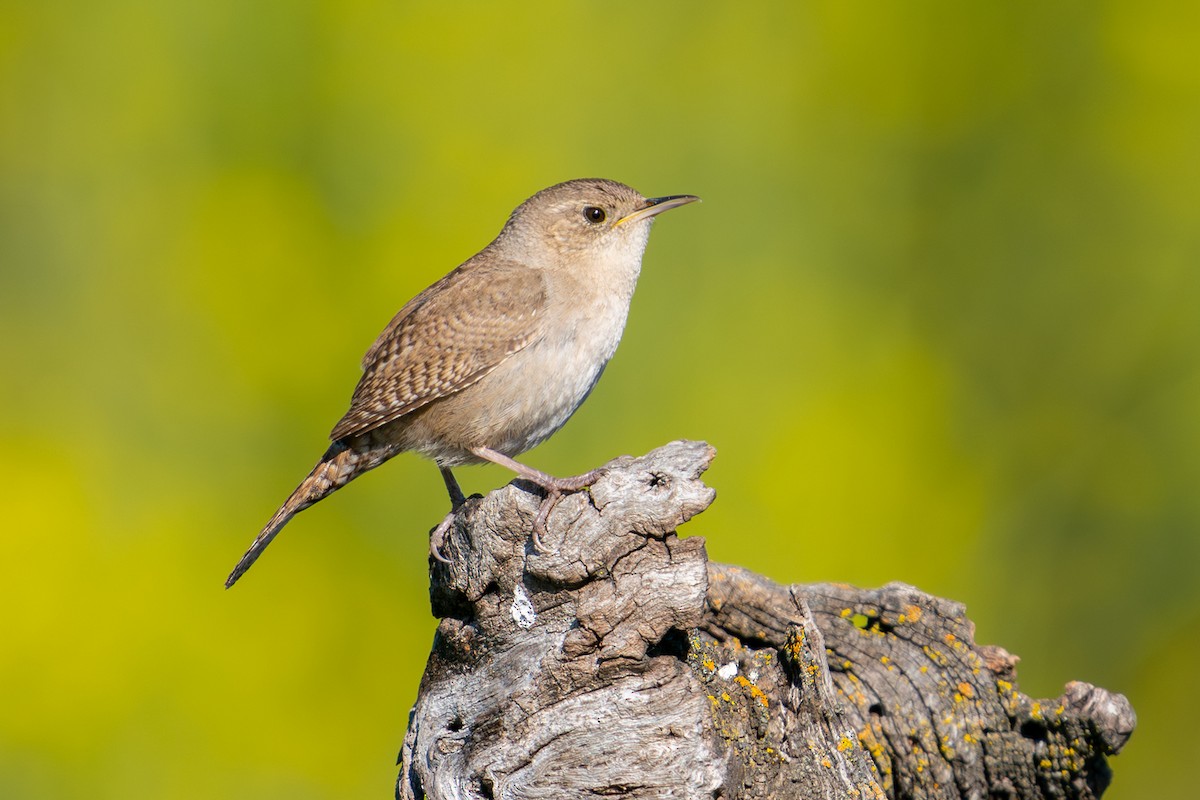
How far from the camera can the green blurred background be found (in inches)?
245

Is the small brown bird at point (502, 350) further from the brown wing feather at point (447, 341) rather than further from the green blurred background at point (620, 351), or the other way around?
the green blurred background at point (620, 351)

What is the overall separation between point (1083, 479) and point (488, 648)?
464 cm

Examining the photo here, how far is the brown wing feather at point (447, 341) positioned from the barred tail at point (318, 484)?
17 cm

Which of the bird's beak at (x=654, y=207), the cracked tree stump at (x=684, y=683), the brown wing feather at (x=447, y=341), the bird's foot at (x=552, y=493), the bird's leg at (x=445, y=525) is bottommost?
the cracked tree stump at (x=684, y=683)

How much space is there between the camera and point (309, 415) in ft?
A: 21.4

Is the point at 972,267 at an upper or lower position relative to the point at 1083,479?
upper

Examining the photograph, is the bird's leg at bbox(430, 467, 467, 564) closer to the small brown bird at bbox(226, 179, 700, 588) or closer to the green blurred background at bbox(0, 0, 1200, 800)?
the small brown bird at bbox(226, 179, 700, 588)

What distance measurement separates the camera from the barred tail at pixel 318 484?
4.55 m

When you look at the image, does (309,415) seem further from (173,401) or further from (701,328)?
(701,328)

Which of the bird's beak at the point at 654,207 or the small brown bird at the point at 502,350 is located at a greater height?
the bird's beak at the point at 654,207

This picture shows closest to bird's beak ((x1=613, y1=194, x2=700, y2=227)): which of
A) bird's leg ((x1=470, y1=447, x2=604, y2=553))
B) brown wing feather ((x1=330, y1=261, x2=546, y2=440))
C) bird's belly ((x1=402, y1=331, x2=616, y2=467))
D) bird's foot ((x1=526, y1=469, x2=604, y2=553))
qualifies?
brown wing feather ((x1=330, y1=261, x2=546, y2=440))

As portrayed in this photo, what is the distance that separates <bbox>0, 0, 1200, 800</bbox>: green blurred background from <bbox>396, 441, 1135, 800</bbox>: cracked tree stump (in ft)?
7.83

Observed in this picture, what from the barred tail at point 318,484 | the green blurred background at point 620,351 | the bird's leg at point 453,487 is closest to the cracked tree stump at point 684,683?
the barred tail at point 318,484

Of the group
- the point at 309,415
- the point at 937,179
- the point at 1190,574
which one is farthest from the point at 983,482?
the point at 309,415
